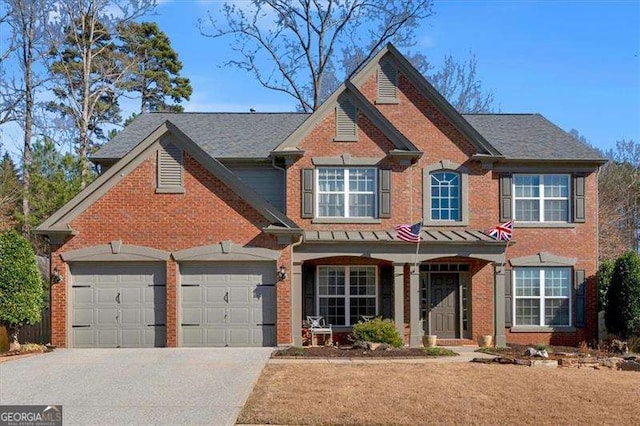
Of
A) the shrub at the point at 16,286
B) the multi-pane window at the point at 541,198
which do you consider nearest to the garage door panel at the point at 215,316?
the shrub at the point at 16,286

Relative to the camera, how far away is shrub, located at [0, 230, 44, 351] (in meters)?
17.8

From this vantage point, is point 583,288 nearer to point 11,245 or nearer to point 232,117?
point 232,117

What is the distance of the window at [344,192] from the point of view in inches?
845

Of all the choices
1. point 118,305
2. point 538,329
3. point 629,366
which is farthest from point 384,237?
point 118,305

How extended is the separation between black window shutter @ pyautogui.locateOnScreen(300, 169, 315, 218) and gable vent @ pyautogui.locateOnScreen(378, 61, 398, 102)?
3.61 metres

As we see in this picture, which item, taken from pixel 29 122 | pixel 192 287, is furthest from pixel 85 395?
pixel 29 122

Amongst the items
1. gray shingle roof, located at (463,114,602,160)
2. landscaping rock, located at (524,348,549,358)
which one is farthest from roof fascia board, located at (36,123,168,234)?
gray shingle roof, located at (463,114,602,160)

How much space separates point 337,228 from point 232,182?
4.09 metres

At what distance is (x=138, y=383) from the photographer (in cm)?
1320

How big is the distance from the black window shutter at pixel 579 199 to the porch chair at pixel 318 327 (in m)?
8.66

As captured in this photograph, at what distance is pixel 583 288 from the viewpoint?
22531 millimetres

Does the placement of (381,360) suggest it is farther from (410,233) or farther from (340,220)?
(340,220)

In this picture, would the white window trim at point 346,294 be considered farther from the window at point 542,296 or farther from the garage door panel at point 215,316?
the window at point 542,296

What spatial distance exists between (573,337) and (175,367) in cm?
1321
